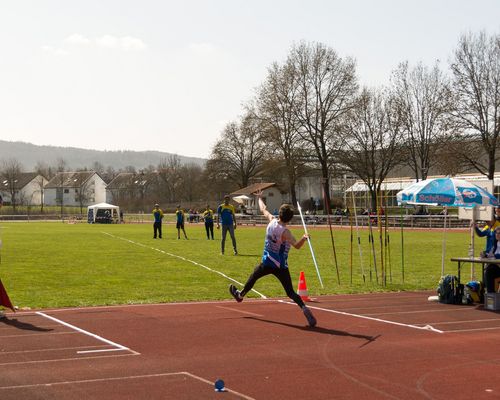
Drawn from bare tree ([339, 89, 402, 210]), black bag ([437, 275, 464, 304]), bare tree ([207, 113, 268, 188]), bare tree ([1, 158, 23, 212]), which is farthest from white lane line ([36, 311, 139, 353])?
bare tree ([1, 158, 23, 212])

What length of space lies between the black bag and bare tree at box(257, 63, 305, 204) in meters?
56.9

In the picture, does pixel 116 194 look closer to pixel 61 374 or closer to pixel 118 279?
pixel 118 279

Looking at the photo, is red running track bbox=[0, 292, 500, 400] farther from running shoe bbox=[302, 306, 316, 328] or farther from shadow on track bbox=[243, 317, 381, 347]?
running shoe bbox=[302, 306, 316, 328]

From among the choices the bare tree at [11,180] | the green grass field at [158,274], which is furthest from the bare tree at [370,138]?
the bare tree at [11,180]

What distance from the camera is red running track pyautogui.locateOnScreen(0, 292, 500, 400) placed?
726cm

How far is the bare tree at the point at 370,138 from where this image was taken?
6606 centimetres

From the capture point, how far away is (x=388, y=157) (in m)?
68.1

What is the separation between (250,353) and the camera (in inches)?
355

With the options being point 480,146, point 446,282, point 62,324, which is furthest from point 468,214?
point 480,146

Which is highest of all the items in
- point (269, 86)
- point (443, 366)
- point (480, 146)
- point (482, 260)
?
point (269, 86)

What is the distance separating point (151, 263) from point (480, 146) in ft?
127

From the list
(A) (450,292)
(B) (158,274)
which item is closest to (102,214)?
(B) (158,274)

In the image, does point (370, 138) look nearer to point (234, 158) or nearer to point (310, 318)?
point (234, 158)

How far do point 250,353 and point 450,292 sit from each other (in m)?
6.11
